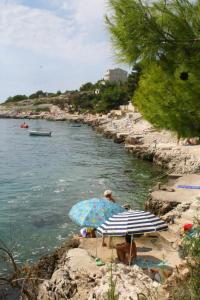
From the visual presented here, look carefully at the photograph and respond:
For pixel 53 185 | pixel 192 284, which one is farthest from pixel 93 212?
pixel 53 185

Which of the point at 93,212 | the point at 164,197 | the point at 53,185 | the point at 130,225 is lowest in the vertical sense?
the point at 53,185

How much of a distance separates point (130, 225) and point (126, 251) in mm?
710

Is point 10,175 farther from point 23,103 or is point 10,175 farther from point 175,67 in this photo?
point 23,103

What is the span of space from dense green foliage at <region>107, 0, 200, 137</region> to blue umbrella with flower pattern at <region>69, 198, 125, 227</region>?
15.6ft

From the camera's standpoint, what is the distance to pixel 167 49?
7941 millimetres

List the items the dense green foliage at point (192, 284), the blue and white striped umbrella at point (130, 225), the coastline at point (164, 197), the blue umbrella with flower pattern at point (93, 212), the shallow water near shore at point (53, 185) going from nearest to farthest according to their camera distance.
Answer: the dense green foliage at point (192, 284)
the coastline at point (164, 197)
the blue and white striped umbrella at point (130, 225)
the blue umbrella with flower pattern at point (93, 212)
the shallow water near shore at point (53, 185)

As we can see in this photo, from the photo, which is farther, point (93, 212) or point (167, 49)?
point (93, 212)

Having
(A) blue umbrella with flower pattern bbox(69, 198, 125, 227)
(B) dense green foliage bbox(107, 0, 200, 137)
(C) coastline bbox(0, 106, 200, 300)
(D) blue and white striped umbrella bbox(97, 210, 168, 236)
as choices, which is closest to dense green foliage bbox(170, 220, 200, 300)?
(C) coastline bbox(0, 106, 200, 300)

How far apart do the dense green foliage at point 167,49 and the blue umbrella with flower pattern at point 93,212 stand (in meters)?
4.76

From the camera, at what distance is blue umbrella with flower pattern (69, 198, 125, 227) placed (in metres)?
12.3

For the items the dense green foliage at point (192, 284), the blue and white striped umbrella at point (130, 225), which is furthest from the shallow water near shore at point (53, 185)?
the dense green foliage at point (192, 284)

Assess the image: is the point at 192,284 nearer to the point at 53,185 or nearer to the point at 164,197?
the point at 164,197

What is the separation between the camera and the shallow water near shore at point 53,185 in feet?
54.0

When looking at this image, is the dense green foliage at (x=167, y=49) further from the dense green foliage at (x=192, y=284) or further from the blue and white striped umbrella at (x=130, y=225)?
the blue and white striped umbrella at (x=130, y=225)
